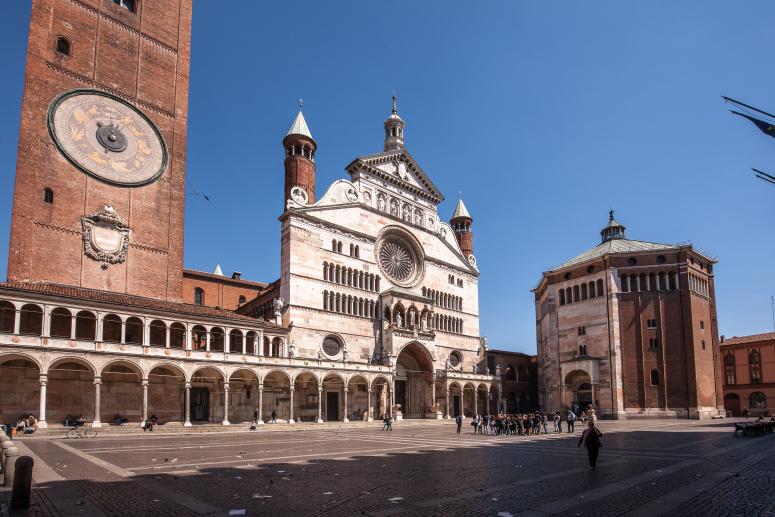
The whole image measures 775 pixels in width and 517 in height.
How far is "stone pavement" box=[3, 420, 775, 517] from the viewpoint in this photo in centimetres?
981

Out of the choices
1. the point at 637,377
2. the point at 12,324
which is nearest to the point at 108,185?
the point at 12,324

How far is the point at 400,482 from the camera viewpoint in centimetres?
1270

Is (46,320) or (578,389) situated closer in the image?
(46,320)

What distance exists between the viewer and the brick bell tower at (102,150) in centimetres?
3678

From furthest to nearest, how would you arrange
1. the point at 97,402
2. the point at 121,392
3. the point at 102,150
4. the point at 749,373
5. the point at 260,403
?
the point at 749,373, the point at 102,150, the point at 260,403, the point at 121,392, the point at 97,402

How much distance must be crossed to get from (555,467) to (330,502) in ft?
27.1

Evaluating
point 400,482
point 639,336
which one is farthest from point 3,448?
point 639,336

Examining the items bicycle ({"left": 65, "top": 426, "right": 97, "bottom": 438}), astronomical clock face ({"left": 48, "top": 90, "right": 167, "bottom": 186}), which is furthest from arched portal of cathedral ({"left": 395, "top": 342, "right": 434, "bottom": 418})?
bicycle ({"left": 65, "top": 426, "right": 97, "bottom": 438})

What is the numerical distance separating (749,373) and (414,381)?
163ft

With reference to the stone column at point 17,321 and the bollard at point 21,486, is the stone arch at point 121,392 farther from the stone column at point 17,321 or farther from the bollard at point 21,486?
the bollard at point 21,486

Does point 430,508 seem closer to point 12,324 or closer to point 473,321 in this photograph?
point 12,324

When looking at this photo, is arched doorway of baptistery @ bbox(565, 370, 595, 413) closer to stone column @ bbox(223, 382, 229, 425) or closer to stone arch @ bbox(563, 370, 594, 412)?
stone arch @ bbox(563, 370, 594, 412)

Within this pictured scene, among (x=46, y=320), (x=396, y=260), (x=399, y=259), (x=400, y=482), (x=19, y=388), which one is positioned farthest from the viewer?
(x=399, y=259)

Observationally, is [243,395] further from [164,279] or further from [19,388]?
[19,388]
